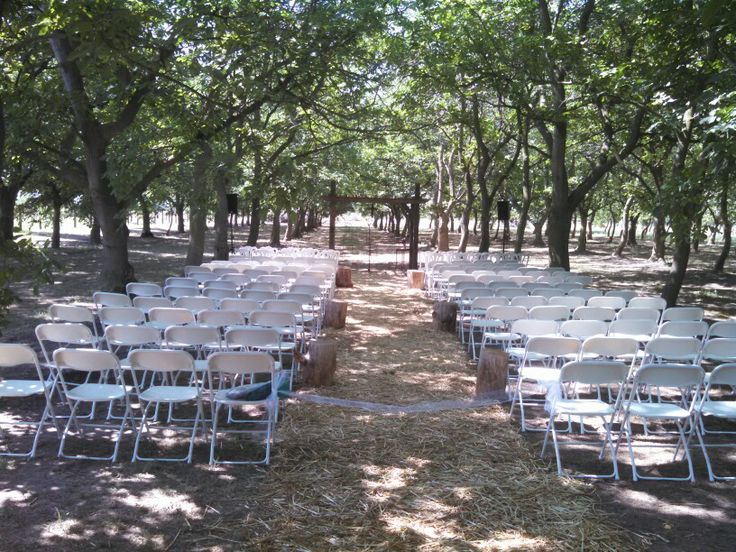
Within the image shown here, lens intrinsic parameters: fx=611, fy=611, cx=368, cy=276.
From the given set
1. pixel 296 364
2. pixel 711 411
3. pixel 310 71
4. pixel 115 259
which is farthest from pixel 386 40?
pixel 711 411

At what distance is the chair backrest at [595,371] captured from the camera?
414cm

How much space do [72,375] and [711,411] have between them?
585 cm

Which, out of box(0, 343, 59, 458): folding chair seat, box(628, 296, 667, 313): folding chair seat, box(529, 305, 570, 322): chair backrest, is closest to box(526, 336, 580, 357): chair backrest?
box(529, 305, 570, 322): chair backrest

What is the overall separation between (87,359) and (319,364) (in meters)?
2.58

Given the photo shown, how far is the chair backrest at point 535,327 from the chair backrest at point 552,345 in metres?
0.75

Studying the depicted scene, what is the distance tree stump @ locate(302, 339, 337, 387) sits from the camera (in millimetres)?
6355

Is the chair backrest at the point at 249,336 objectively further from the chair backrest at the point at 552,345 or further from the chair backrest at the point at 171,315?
the chair backrest at the point at 552,345

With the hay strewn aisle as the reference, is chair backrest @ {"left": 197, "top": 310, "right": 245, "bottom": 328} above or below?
above

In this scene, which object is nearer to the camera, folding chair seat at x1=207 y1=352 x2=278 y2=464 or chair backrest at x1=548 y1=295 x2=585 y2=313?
folding chair seat at x1=207 y1=352 x2=278 y2=464

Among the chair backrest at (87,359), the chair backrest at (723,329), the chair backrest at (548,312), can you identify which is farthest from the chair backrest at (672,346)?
the chair backrest at (87,359)

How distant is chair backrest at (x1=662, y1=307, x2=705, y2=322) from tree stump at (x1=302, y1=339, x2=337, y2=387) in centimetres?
402

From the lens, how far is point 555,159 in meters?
14.9

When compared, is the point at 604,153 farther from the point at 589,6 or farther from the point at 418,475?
the point at 418,475

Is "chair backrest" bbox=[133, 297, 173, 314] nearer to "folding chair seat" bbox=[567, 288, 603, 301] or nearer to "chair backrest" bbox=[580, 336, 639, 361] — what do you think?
"chair backrest" bbox=[580, 336, 639, 361]
